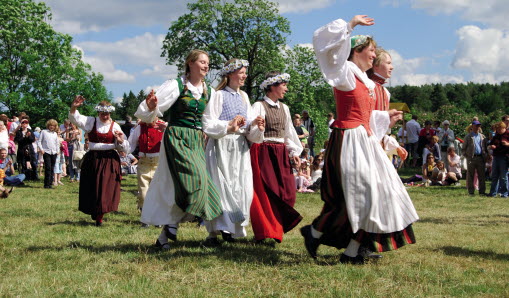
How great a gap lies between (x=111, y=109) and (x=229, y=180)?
9.34 feet

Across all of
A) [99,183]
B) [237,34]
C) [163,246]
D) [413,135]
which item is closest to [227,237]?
[163,246]

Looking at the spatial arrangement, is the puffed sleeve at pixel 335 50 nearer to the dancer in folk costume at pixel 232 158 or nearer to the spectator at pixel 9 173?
the dancer in folk costume at pixel 232 158

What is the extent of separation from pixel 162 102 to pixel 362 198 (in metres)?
2.07

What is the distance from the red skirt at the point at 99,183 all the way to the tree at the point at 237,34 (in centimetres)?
2703

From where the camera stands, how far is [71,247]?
18.1ft

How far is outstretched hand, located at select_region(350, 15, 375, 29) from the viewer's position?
4266 millimetres

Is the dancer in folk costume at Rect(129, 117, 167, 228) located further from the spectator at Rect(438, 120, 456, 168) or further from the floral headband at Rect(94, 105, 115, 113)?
the spectator at Rect(438, 120, 456, 168)

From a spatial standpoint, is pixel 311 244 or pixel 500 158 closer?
pixel 311 244

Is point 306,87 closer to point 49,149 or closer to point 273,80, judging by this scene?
point 49,149

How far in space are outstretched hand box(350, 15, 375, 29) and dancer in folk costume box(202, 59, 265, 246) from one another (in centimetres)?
151

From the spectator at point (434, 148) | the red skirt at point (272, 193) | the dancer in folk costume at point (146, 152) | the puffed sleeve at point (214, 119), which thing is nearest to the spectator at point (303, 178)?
the spectator at point (434, 148)

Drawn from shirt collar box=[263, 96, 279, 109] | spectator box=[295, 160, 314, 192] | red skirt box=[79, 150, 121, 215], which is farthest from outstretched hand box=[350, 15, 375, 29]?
spectator box=[295, 160, 314, 192]

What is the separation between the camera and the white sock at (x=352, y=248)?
458cm

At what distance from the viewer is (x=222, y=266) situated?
178 inches
